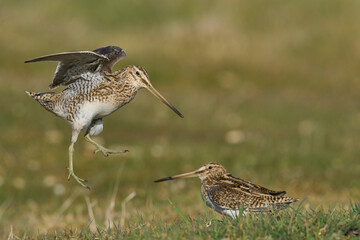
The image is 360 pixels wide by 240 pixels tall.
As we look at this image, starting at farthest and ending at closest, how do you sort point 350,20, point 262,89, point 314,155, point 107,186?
point 350,20 → point 262,89 → point 314,155 → point 107,186

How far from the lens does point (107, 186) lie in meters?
11.9

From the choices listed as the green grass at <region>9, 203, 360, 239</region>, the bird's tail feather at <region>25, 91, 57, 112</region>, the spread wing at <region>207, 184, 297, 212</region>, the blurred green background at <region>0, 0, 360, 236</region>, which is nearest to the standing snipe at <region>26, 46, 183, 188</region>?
the bird's tail feather at <region>25, 91, 57, 112</region>

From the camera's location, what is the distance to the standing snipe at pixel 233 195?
5918 mm

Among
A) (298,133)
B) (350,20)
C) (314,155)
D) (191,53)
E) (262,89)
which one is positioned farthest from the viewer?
(350,20)

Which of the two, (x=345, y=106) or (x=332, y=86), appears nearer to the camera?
(x=345, y=106)

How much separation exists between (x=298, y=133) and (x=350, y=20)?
1182cm

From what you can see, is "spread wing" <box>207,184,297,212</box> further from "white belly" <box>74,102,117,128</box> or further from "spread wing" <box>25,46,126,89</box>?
"spread wing" <box>25,46,126,89</box>

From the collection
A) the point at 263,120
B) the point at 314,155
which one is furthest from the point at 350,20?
the point at 314,155

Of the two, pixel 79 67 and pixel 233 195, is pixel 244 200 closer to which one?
pixel 233 195

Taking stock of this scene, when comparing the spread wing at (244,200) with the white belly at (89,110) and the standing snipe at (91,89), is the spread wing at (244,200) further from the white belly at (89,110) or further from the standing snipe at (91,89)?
the white belly at (89,110)

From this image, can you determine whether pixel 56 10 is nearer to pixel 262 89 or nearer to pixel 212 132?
pixel 262 89

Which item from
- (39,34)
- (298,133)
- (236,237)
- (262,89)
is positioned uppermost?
(236,237)

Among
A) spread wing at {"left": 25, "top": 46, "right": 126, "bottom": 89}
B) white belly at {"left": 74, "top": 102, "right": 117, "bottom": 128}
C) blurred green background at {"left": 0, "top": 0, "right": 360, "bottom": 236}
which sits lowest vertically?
blurred green background at {"left": 0, "top": 0, "right": 360, "bottom": 236}

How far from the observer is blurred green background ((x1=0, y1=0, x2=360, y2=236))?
37.1 ft
